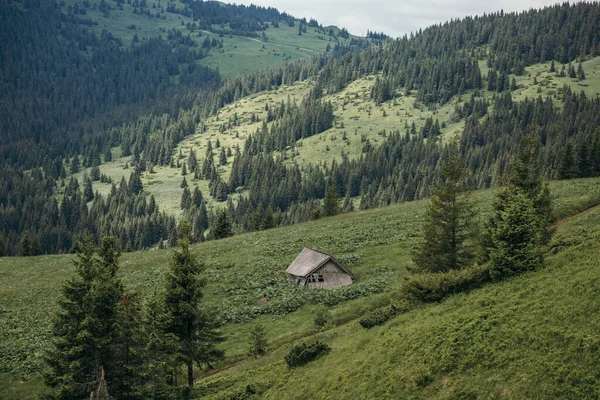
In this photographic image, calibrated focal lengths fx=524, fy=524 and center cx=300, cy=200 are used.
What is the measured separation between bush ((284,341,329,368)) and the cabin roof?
2745 cm

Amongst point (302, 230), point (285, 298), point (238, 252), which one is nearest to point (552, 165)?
point (302, 230)

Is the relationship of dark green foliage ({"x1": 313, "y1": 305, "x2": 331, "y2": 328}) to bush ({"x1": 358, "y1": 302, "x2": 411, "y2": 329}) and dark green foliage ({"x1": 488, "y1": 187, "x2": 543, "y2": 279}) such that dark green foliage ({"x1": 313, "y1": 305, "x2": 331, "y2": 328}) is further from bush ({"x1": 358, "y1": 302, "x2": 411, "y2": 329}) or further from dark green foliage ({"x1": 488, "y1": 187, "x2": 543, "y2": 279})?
dark green foliage ({"x1": 488, "y1": 187, "x2": 543, "y2": 279})

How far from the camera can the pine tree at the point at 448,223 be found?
41.1 meters

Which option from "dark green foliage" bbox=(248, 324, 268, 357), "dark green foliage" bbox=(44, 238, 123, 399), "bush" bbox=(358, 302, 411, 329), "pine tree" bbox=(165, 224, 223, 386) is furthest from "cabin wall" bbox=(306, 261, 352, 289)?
"dark green foliage" bbox=(44, 238, 123, 399)

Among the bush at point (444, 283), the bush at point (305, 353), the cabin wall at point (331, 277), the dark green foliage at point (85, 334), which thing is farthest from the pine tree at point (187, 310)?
the cabin wall at point (331, 277)

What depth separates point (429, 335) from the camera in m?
26.9

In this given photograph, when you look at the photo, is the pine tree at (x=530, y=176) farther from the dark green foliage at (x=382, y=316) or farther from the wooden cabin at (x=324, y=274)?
the wooden cabin at (x=324, y=274)

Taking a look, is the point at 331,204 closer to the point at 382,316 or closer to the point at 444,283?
the point at 382,316

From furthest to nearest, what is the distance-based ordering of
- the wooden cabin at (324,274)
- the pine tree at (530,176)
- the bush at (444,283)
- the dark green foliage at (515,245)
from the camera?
1. the wooden cabin at (324,274)
2. the pine tree at (530,176)
3. the bush at (444,283)
4. the dark green foliage at (515,245)

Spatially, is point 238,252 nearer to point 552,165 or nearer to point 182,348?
point 182,348

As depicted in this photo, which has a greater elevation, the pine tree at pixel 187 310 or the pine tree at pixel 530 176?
the pine tree at pixel 530 176

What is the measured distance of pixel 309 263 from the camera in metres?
63.9

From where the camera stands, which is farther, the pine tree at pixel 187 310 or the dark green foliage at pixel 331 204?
the dark green foliage at pixel 331 204

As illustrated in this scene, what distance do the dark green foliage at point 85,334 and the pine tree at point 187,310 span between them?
3771 mm
